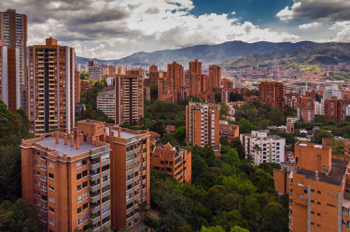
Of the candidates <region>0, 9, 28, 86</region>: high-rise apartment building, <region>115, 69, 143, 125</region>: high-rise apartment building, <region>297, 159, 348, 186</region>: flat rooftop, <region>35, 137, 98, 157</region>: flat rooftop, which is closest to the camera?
<region>297, 159, 348, 186</region>: flat rooftop

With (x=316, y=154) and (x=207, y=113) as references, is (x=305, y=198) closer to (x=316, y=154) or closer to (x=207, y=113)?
(x=316, y=154)

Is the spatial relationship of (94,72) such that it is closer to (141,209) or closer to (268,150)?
(268,150)

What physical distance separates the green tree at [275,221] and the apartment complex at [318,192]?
1.05 m

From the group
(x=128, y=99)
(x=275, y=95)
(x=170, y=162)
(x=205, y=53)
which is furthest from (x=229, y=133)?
(x=205, y=53)

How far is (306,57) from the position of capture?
335 feet

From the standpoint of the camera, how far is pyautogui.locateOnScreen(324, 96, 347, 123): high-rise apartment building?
4275 centimetres

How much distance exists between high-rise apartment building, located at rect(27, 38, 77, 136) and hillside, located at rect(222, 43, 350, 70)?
3741 inches

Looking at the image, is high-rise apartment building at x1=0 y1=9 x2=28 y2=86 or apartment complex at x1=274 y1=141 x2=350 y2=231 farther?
high-rise apartment building at x1=0 y1=9 x2=28 y2=86

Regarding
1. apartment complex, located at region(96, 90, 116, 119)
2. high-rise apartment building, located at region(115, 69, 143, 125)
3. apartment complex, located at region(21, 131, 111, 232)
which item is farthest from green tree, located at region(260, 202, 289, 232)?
apartment complex, located at region(96, 90, 116, 119)

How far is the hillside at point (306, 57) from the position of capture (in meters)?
93.5

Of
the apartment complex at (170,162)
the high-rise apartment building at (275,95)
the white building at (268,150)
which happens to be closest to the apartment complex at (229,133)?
the white building at (268,150)

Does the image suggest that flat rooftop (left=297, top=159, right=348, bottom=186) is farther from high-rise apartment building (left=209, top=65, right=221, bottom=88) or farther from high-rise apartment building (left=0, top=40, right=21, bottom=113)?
high-rise apartment building (left=209, top=65, right=221, bottom=88)

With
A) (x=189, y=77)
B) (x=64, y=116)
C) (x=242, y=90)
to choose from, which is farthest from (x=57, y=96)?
(x=242, y=90)

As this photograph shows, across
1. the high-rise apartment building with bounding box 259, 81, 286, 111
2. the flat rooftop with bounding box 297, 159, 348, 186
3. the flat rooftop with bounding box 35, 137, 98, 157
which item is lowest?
the flat rooftop with bounding box 297, 159, 348, 186
